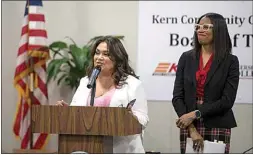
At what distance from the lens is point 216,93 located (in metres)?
2.72

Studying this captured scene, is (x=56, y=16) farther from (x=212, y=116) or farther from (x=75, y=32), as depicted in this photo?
(x=212, y=116)

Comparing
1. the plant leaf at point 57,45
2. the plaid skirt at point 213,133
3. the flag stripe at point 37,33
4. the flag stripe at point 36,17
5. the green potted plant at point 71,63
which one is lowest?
the plaid skirt at point 213,133

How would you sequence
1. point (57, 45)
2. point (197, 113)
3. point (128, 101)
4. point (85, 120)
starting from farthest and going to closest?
point (57, 45) < point (128, 101) < point (197, 113) < point (85, 120)

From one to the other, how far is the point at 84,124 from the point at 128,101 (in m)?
0.57

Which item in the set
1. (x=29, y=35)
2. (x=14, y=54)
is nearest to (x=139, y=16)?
(x=29, y=35)

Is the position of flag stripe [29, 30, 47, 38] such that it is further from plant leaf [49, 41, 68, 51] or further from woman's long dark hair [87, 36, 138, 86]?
woman's long dark hair [87, 36, 138, 86]

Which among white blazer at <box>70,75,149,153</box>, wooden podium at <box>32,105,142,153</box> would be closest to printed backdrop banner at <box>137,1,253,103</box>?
white blazer at <box>70,75,149,153</box>

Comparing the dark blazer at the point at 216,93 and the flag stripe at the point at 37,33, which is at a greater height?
the flag stripe at the point at 37,33

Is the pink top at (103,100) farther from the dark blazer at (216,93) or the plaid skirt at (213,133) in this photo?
the plaid skirt at (213,133)

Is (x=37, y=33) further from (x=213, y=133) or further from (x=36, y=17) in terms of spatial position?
(x=213, y=133)

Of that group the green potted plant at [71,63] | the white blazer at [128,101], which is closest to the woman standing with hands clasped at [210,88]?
the white blazer at [128,101]

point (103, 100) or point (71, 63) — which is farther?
point (71, 63)

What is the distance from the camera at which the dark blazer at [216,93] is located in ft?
8.80

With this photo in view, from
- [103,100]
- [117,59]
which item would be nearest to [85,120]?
[103,100]
